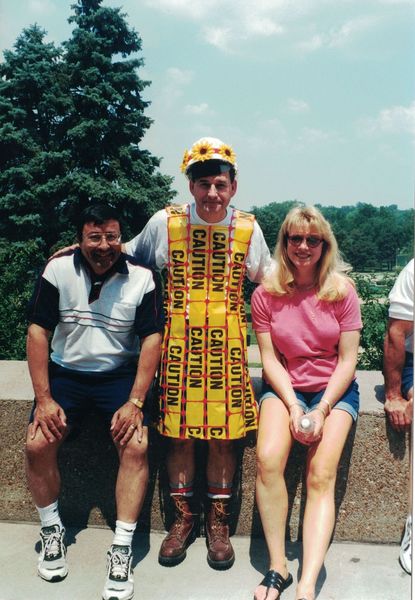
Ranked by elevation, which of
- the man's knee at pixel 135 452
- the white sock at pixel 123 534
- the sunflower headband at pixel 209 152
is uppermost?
the sunflower headband at pixel 209 152

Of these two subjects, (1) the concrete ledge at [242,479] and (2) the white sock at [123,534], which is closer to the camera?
(2) the white sock at [123,534]

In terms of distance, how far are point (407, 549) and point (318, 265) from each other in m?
1.41

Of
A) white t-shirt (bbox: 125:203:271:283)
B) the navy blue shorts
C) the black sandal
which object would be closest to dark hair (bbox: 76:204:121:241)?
white t-shirt (bbox: 125:203:271:283)

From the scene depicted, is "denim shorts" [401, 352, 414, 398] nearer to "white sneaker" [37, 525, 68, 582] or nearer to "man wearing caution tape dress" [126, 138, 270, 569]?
"man wearing caution tape dress" [126, 138, 270, 569]

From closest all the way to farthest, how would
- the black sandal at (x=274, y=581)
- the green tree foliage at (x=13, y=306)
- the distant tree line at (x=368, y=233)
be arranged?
the black sandal at (x=274, y=581)
the distant tree line at (x=368, y=233)
the green tree foliage at (x=13, y=306)

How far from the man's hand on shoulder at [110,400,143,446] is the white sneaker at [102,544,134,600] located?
48 centimetres

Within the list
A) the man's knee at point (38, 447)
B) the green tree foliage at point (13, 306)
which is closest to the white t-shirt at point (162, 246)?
the man's knee at point (38, 447)

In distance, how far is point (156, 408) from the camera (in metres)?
3.08

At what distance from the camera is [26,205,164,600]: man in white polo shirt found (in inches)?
111

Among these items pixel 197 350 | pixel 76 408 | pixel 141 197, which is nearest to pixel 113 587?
pixel 76 408

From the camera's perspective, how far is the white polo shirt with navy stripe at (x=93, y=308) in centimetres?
289

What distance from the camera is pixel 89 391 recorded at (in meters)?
2.94

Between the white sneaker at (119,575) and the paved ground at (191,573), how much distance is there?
0.06m

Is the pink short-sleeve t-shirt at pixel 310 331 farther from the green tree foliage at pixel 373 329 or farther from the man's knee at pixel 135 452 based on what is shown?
the green tree foliage at pixel 373 329
